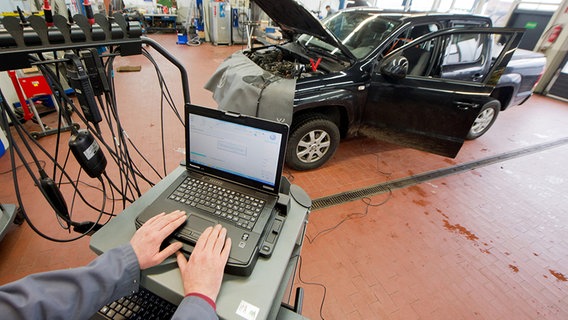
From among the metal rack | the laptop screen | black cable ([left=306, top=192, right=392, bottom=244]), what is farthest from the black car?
the metal rack

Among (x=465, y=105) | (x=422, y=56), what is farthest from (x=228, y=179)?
(x=422, y=56)

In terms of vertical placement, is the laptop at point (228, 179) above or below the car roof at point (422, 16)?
below

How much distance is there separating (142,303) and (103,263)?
1.12 feet

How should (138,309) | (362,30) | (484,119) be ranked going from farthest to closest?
(484,119), (362,30), (138,309)

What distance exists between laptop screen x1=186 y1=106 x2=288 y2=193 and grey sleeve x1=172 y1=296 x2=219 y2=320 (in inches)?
17.9

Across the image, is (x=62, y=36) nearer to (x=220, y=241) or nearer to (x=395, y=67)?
(x=220, y=241)

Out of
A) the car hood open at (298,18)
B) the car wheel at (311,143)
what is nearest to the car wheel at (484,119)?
the car wheel at (311,143)

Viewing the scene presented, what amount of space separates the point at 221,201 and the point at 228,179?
0.44 feet

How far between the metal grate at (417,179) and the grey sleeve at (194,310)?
1829mm

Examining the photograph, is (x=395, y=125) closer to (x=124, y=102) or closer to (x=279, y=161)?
(x=279, y=161)

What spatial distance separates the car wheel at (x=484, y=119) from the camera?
362 cm

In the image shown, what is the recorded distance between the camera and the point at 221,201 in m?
0.94

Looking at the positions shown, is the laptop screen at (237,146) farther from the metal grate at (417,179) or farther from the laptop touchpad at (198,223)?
the metal grate at (417,179)

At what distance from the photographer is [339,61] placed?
8.89ft
